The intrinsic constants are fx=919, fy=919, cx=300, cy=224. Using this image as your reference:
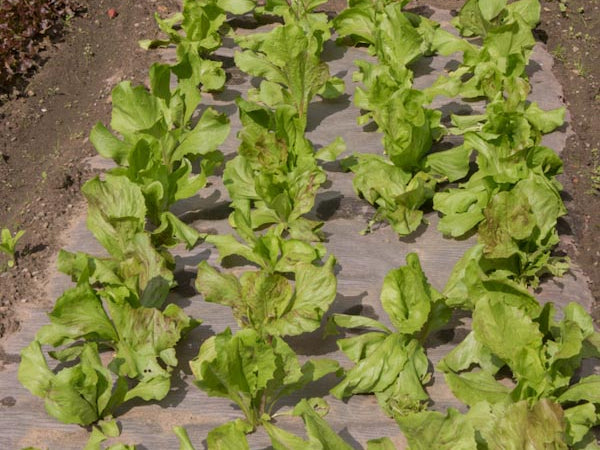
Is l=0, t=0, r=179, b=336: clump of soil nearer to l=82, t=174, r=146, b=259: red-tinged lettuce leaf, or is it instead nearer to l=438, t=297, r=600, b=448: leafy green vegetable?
l=82, t=174, r=146, b=259: red-tinged lettuce leaf

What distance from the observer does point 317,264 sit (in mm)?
3684

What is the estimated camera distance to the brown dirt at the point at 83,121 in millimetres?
3809

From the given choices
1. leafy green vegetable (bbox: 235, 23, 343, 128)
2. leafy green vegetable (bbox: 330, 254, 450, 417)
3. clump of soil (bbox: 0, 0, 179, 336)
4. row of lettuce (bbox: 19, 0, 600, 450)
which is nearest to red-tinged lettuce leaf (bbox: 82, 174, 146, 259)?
row of lettuce (bbox: 19, 0, 600, 450)

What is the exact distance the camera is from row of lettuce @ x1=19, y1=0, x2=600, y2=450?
2.93m

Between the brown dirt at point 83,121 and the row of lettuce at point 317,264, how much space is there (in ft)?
0.86

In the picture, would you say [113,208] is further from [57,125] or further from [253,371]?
[57,125]

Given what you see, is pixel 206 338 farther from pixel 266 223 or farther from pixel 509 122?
pixel 509 122

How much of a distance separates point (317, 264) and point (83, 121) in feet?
5.56

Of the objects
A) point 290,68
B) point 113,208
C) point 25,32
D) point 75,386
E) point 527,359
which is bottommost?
point 527,359

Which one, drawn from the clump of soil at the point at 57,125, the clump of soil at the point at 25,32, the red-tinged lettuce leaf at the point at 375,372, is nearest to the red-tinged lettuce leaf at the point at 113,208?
the clump of soil at the point at 57,125

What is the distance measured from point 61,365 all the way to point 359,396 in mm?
1062

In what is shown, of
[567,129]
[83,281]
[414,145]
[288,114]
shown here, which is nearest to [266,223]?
[288,114]

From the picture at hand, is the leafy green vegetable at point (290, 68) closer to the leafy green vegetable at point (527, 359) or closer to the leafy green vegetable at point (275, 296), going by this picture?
the leafy green vegetable at point (275, 296)

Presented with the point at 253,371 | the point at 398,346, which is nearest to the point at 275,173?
the point at 398,346
